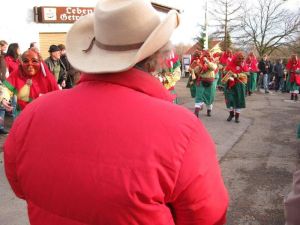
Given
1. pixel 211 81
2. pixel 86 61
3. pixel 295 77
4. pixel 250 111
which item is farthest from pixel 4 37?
pixel 86 61

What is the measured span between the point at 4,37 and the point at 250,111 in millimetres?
8194

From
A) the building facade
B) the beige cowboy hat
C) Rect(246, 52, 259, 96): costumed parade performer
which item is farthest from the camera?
Rect(246, 52, 259, 96): costumed parade performer

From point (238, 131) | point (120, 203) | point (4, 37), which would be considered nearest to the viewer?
point (120, 203)

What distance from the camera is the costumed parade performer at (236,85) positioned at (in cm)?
904

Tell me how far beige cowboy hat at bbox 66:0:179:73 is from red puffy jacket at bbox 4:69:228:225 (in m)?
0.05

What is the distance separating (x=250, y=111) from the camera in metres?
11.0

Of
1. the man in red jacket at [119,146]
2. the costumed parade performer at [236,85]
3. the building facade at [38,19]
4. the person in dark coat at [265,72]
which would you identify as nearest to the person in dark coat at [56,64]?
the costumed parade performer at [236,85]

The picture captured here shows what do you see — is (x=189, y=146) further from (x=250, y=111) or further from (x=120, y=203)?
(x=250, y=111)

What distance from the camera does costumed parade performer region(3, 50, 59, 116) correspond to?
17.5 feet

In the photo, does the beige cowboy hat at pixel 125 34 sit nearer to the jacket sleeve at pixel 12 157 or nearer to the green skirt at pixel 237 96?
the jacket sleeve at pixel 12 157

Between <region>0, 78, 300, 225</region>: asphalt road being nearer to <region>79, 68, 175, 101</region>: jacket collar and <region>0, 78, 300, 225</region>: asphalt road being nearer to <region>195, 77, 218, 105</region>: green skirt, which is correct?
<region>195, 77, 218, 105</region>: green skirt

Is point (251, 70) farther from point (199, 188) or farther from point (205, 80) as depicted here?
point (199, 188)

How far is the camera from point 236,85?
9.09 m

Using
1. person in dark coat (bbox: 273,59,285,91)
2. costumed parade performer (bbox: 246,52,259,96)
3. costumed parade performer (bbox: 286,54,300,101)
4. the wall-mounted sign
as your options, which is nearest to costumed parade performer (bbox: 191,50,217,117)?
costumed parade performer (bbox: 286,54,300,101)
